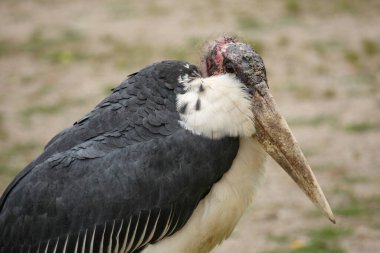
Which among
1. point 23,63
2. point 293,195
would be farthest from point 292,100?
point 23,63

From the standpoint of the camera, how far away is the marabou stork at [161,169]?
12.8 ft

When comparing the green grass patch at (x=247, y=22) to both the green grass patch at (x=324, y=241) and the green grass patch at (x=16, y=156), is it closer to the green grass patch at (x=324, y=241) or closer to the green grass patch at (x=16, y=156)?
the green grass patch at (x=16, y=156)

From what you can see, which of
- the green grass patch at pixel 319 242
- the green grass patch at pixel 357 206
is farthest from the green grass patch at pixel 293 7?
the green grass patch at pixel 319 242

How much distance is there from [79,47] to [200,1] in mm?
2337

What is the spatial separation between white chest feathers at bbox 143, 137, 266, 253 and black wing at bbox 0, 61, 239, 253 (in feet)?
0.18

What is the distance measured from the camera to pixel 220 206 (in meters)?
4.05

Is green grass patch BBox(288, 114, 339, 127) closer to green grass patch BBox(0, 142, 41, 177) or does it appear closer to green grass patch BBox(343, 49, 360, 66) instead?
green grass patch BBox(343, 49, 360, 66)

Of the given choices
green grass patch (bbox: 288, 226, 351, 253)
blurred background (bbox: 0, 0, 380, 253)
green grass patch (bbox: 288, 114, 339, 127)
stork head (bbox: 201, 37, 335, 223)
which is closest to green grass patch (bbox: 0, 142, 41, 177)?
blurred background (bbox: 0, 0, 380, 253)

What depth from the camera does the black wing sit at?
3.90 m

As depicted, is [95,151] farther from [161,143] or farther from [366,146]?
[366,146]

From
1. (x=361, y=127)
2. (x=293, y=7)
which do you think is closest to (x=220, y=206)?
(x=361, y=127)

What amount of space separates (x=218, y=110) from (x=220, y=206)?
52 cm

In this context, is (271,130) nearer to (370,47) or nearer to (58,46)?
(370,47)

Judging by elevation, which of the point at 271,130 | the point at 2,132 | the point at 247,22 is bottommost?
the point at 247,22
